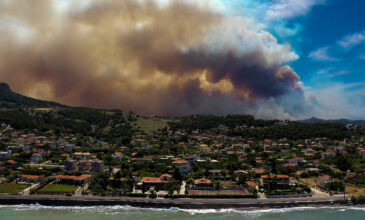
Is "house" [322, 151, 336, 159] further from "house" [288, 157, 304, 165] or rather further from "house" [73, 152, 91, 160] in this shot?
"house" [73, 152, 91, 160]

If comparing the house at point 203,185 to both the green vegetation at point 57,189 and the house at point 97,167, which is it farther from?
the house at point 97,167

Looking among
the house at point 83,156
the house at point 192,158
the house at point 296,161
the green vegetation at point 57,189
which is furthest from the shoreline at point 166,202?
the house at point 192,158

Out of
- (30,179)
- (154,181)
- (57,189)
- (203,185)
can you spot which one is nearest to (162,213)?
(154,181)

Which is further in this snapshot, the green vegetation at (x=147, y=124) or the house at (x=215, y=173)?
the green vegetation at (x=147, y=124)

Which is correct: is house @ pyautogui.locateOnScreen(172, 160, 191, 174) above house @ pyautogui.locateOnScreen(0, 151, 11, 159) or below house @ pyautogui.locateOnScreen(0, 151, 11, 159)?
below

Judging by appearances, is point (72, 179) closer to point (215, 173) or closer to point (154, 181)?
point (154, 181)

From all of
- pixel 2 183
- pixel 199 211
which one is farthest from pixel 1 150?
pixel 199 211

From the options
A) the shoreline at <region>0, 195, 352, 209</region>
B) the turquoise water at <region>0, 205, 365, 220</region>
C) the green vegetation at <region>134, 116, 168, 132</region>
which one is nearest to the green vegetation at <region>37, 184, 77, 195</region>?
the shoreline at <region>0, 195, 352, 209</region>
